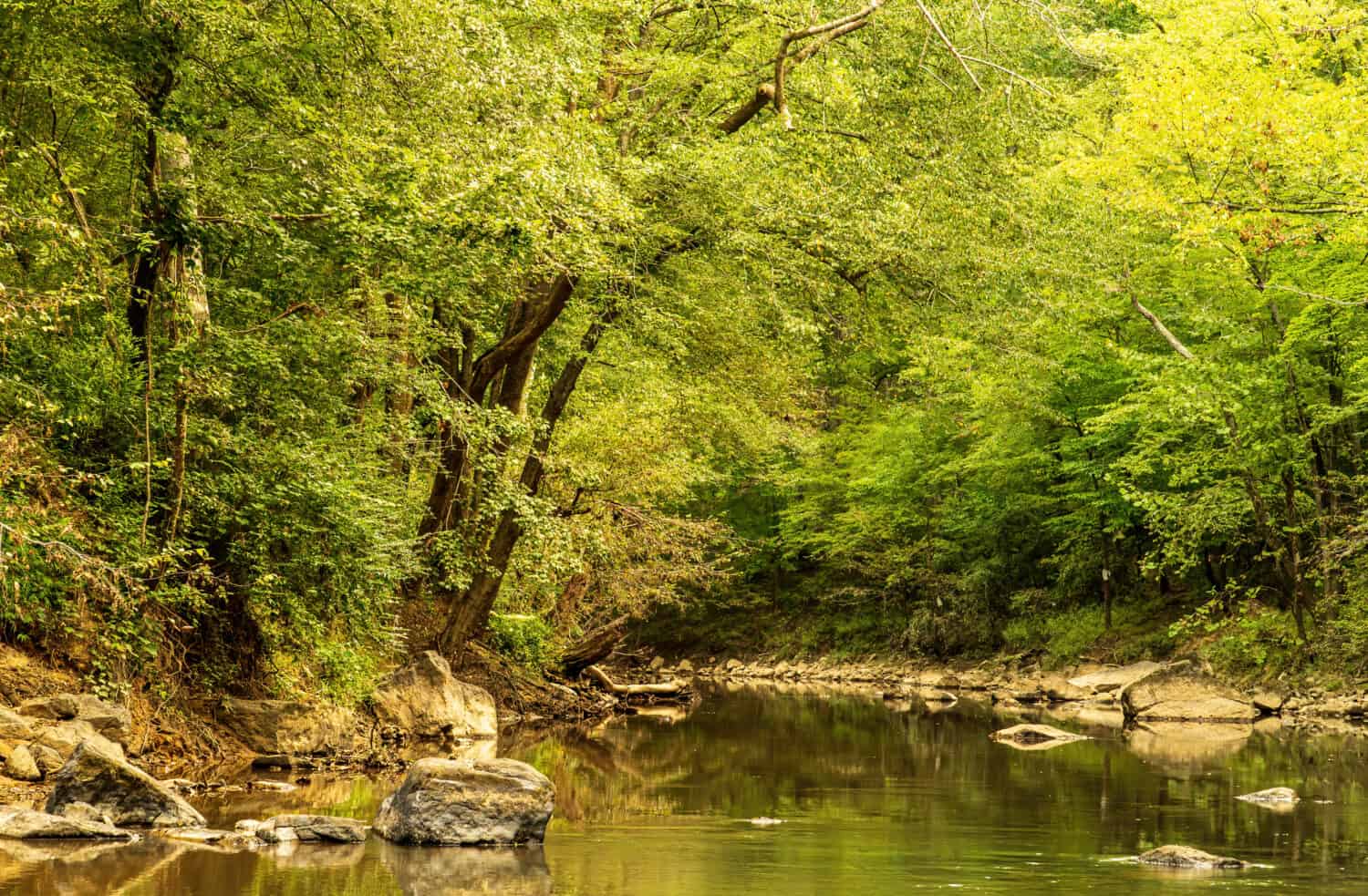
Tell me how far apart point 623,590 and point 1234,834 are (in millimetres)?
16173

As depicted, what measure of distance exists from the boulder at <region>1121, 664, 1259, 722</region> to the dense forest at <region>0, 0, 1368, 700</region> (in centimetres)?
155

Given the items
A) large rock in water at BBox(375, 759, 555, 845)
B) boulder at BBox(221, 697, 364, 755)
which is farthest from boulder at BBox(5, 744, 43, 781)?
boulder at BBox(221, 697, 364, 755)

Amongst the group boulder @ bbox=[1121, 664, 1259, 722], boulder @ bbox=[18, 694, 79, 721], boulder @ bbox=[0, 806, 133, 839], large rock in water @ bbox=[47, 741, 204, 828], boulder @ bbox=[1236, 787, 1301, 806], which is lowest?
boulder @ bbox=[0, 806, 133, 839]

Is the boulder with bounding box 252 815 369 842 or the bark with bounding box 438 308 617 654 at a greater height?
the bark with bounding box 438 308 617 654

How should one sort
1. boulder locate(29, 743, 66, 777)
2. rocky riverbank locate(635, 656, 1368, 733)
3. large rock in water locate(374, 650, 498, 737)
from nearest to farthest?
1. boulder locate(29, 743, 66, 777)
2. large rock in water locate(374, 650, 498, 737)
3. rocky riverbank locate(635, 656, 1368, 733)

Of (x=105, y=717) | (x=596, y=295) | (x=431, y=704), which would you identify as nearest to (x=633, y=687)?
(x=431, y=704)

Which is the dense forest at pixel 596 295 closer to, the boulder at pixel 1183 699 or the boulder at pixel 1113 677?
the boulder at pixel 1113 677

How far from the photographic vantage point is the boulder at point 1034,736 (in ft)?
68.1

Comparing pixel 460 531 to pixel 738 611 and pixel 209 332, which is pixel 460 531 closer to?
pixel 209 332

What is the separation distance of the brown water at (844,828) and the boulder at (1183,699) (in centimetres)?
341

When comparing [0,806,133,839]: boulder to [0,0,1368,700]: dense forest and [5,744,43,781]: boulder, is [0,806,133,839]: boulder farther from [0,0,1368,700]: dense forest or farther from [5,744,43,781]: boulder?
[0,0,1368,700]: dense forest

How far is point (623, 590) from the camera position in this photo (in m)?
26.9

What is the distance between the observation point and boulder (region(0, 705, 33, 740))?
1191cm

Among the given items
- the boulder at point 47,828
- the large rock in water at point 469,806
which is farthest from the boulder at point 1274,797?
the boulder at point 47,828
